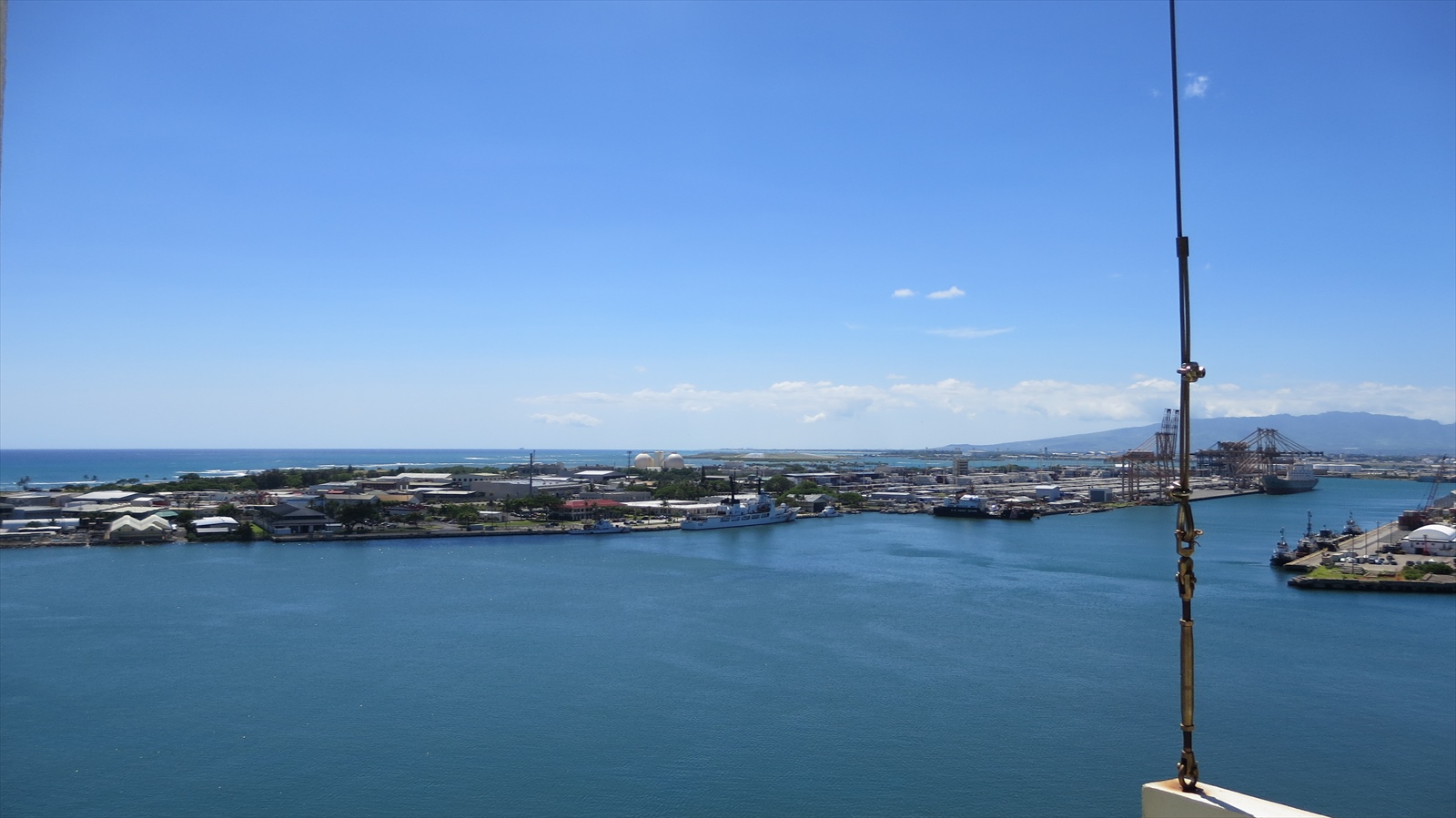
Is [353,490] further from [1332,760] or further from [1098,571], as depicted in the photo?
[1332,760]

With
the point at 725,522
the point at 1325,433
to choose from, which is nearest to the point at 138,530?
the point at 725,522

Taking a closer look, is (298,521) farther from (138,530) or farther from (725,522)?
(725,522)

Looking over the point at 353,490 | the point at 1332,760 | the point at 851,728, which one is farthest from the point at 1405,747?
the point at 353,490

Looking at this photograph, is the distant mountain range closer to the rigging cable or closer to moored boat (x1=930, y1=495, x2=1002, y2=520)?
moored boat (x1=930, y1=495, x2=1002, y2=520)

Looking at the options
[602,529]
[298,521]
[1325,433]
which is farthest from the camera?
[1325,433]

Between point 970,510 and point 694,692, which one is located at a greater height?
point 970,510
